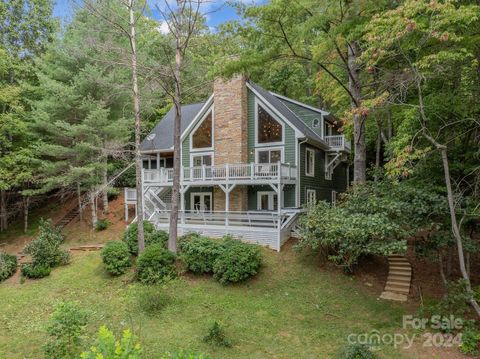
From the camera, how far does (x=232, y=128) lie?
17.2 meters

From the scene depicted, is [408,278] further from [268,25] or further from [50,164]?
[50,164]

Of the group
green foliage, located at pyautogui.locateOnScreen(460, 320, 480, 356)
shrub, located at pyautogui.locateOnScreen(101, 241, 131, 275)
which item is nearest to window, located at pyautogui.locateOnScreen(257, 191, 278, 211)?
shrub, located at pyautogui.locateOnScreen(101, 241, 131, 275)

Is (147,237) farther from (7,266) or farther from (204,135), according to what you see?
(204,135)

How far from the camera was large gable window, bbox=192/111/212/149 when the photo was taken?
18.0 metres

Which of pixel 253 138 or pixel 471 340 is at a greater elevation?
pixel 253 138

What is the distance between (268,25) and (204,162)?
848 cm

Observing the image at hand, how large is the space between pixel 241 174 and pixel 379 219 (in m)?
7.97

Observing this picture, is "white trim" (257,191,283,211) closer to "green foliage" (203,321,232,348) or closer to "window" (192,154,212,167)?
"window" (192,154,212,167)

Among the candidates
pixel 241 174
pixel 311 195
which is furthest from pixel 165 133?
pixel 311 195

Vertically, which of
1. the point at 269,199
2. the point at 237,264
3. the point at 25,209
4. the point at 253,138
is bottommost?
the point at 237,264

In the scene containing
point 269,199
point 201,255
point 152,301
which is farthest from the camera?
point 269,199

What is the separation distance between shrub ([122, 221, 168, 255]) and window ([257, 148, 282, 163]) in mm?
6308

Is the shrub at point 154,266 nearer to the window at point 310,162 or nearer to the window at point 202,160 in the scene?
the window at point 202,160

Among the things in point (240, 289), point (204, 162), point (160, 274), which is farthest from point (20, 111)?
point (240, 289)
